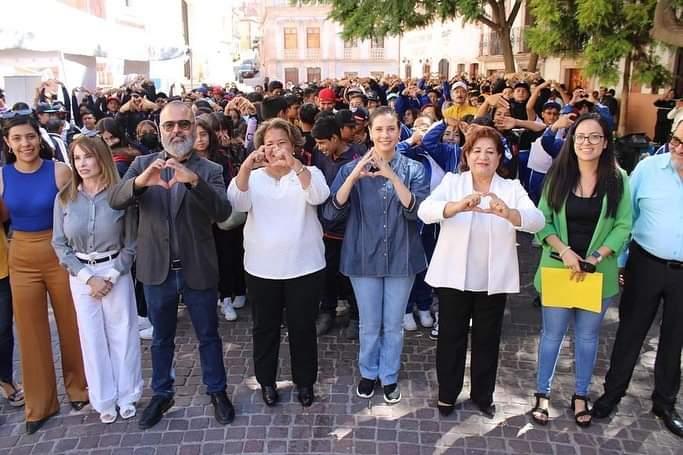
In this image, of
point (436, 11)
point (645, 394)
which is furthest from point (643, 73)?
point (645, 394)

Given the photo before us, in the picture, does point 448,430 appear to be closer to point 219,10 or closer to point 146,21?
point 146,21

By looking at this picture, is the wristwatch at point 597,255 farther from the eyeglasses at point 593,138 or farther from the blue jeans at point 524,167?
the blue jeans at point 524,167

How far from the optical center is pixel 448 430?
12.2 feet

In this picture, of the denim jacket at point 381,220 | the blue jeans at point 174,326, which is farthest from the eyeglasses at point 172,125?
the denim jacket at point 381,220

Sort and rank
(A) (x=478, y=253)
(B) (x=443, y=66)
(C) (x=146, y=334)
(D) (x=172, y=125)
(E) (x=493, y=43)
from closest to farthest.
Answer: (D) (x=172, y=125) < (A) (x=478, y=253) < (C) (x=146, y=334) < (E) (x=493, y=43) < (B) (x=443, y=66)

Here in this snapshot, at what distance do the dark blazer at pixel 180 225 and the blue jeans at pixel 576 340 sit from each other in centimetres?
209

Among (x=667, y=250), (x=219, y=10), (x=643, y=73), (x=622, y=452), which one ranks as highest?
(x=219, y=10)

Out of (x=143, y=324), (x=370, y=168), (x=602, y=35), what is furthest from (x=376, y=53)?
(x=370, y=168)

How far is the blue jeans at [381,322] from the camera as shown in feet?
12.6

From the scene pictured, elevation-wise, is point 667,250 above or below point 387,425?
above

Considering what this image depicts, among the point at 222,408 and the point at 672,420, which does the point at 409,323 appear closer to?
the point at 222,408

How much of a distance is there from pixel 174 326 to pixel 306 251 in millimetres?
966

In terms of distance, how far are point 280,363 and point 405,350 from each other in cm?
101

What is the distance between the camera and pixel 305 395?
4027 mm
